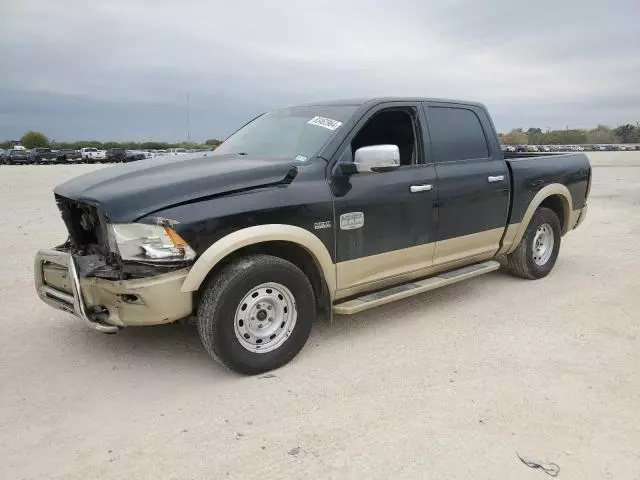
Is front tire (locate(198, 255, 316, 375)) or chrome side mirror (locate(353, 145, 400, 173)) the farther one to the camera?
chrome side mirror (locate(353, 145, 400, 173))

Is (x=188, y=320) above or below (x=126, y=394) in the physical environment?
above

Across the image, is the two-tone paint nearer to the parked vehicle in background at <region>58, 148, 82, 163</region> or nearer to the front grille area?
the front grille area

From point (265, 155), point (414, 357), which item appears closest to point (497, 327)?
point (414, 357)

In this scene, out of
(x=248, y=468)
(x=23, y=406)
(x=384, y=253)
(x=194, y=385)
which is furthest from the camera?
(x=384, y=253)

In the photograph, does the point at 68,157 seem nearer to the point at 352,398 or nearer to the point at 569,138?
the point at 352,398

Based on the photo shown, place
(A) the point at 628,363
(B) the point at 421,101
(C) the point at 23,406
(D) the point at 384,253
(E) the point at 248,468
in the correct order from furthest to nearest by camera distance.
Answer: (B) the point at 421,101 < (D) the point at 384,253 < (A) the point at 628,363 < (C) the point at 23,406 < (E) the point at 248,468

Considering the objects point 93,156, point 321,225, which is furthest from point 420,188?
point 93,156

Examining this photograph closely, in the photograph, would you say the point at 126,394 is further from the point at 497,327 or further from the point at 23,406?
the point at 497,327

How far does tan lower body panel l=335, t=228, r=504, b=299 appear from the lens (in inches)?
169

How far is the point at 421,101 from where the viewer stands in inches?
197

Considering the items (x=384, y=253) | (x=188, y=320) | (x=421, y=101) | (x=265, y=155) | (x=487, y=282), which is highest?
(x=421, y=101)

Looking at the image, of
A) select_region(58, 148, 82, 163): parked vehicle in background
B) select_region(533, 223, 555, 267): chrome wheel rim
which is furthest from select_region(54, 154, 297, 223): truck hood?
select_region(58, 148, 82, 163): parked vehicle in background

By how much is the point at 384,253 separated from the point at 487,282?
88.1 inches

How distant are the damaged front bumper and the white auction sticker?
1.74m
